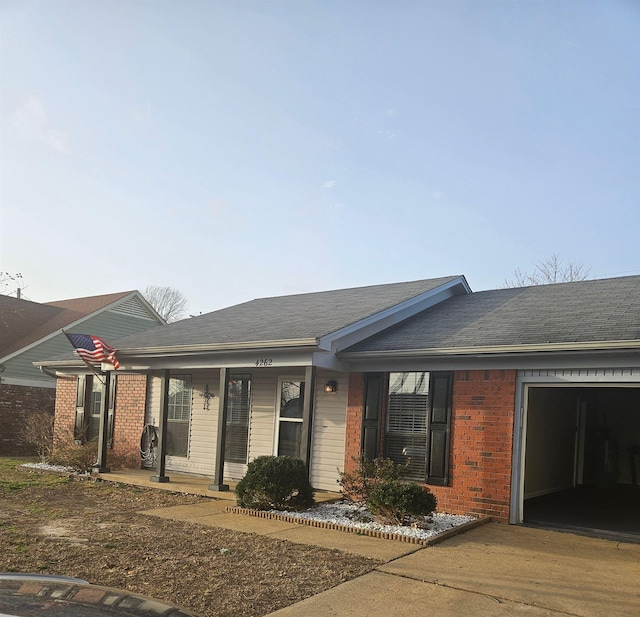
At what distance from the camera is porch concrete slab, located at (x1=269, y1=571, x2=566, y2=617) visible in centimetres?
498

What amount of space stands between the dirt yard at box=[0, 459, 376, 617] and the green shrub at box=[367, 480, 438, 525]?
1.44 m

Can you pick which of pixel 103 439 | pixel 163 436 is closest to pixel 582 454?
pixel 163 436

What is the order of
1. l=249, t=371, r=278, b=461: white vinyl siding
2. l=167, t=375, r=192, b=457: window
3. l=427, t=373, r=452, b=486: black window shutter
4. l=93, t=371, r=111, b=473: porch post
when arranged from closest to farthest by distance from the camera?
l=427, t=373, r=452, b=486: black window shutter < l=249, t=371, r=278, b=461: white vinyl siding < l=93, t=371, r=111, b=473: porch post < l=167, t=375, r=192, b=457: window

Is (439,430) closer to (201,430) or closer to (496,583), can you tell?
(496,583)

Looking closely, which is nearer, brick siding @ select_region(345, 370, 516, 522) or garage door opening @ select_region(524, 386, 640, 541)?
brick siding @ select_region(345, 370, 516, 522)

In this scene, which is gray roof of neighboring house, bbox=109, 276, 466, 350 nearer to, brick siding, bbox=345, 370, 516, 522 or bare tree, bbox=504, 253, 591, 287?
brick siding, bbox=345, 370, 516, 522

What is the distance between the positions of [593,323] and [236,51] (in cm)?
Answer: 739

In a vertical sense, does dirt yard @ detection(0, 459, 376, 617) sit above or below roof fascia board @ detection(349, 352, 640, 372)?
below

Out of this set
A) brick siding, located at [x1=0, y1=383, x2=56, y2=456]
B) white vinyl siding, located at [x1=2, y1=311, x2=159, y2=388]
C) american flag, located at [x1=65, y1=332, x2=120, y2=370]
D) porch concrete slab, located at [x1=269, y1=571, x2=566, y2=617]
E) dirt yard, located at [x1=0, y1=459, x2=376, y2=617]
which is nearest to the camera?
porch concrete slab, located at [x1=269, y1=571, x2=566, y2=617]

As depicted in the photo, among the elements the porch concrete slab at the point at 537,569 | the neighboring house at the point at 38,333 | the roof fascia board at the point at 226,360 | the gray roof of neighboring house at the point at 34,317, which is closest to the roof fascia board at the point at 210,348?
the roof fascia board at the point at 226,360

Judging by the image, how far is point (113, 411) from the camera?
1527 centimetres

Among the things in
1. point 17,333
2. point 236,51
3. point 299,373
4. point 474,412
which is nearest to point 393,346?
point 474,412

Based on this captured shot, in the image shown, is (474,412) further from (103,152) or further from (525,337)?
(103,152)

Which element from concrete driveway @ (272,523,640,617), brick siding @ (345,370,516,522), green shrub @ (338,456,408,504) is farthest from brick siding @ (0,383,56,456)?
concrete driveway @ (272,523,640,617)
